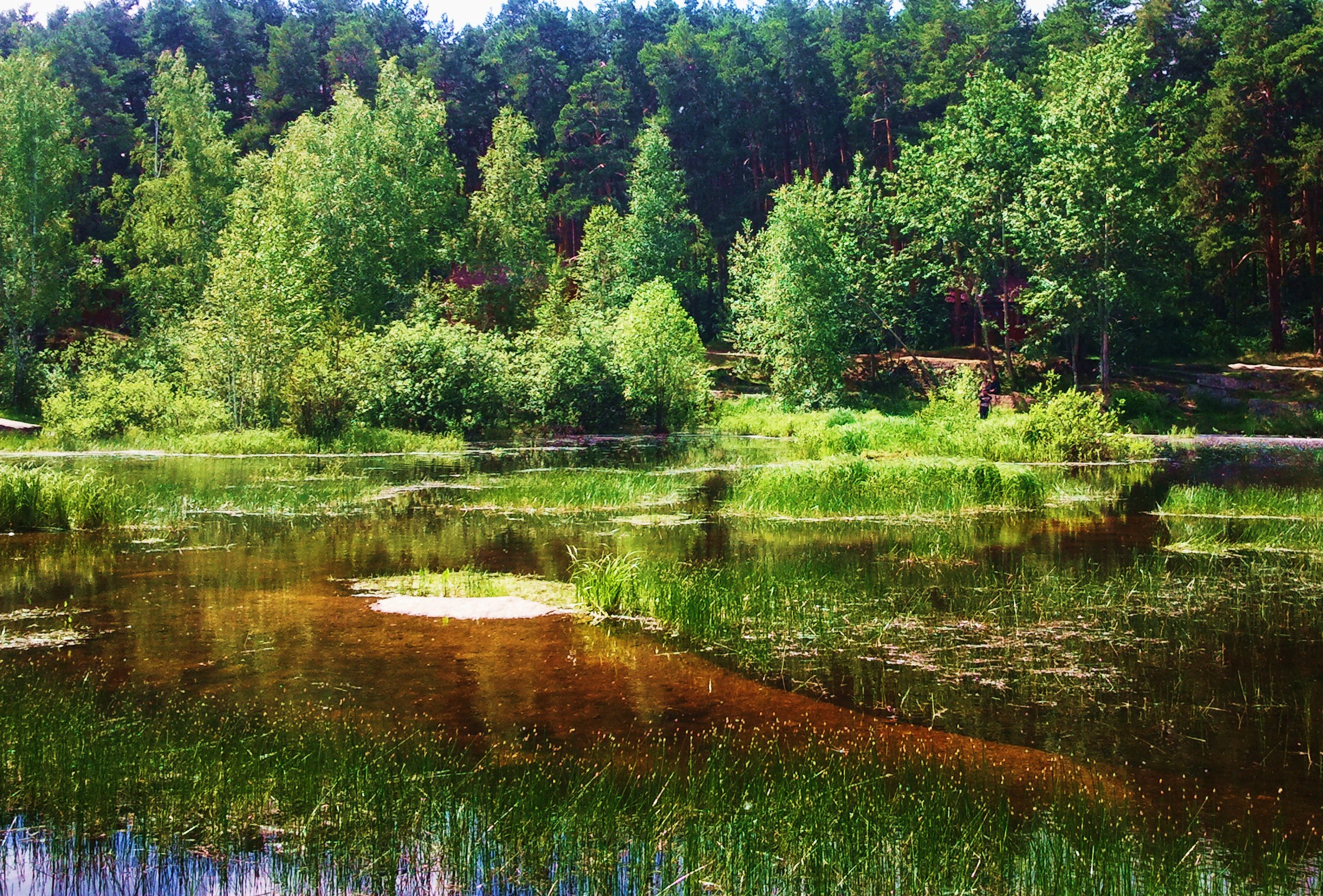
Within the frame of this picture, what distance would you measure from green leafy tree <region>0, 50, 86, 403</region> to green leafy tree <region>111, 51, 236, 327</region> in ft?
11.8

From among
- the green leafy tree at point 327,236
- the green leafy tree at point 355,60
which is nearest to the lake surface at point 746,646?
the green leafy tree at point 327,236

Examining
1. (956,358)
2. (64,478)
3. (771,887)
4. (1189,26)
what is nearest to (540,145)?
(956,358)

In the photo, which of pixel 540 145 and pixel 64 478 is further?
pixel 540 145

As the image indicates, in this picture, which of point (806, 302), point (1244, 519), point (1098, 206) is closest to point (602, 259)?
point (806, 302)

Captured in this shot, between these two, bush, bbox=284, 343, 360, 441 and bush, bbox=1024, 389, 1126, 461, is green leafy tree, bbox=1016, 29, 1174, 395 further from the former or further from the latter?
bush, bbox=284, 343, 360, 441

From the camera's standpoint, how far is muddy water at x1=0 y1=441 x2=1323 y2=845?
7.23 m

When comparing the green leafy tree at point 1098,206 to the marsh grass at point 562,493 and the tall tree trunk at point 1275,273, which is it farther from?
the marsh grass at point 562,493

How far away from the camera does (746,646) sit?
9.76 metres

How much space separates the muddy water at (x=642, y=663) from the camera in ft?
23.7

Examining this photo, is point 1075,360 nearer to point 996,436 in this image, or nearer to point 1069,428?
point 1069,428

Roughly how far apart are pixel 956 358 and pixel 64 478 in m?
42.9

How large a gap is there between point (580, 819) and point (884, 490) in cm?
1468

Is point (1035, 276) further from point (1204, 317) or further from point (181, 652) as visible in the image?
point (181, 652)

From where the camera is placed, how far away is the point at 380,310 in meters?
48.8
